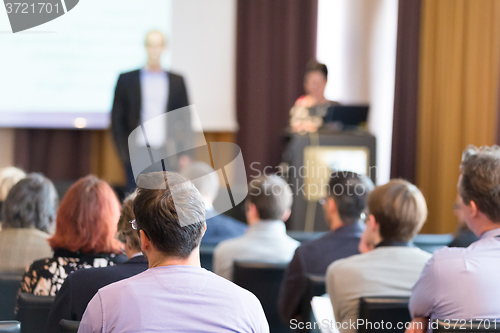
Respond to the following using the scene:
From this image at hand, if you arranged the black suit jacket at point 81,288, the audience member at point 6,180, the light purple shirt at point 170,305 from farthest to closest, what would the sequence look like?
the audience member at point 6,180
the black suit jacket at point 81,288
the light purple shirt at point 170,305

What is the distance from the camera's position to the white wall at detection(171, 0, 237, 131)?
219 inches

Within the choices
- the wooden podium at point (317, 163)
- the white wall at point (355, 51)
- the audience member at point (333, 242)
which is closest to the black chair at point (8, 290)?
the audience member at point (333, 242)

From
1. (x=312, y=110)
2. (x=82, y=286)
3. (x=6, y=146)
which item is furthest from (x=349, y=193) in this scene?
(x=6, y=146)

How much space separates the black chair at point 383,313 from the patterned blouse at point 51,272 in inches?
31.1

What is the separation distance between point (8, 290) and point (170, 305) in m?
1.04

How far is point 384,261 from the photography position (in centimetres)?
170

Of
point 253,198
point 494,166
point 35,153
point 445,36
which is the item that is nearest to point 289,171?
point 253,198

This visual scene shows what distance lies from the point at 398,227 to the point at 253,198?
31.4 inches

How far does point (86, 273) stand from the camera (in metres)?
1.38

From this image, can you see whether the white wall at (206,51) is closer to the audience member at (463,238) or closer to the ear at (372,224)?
the audience member at (463,238)

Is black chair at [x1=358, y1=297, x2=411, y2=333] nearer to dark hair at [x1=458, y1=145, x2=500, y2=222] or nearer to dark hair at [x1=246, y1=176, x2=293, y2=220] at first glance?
dark hair at [x1=458, y1=145, x2=500, y2=222]

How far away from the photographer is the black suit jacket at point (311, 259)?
6.23ft

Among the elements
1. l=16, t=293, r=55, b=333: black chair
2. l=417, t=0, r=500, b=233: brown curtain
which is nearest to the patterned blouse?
l=16, t=293, r=55, b=333: black chair

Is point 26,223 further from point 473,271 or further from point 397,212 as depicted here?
point 473,271
